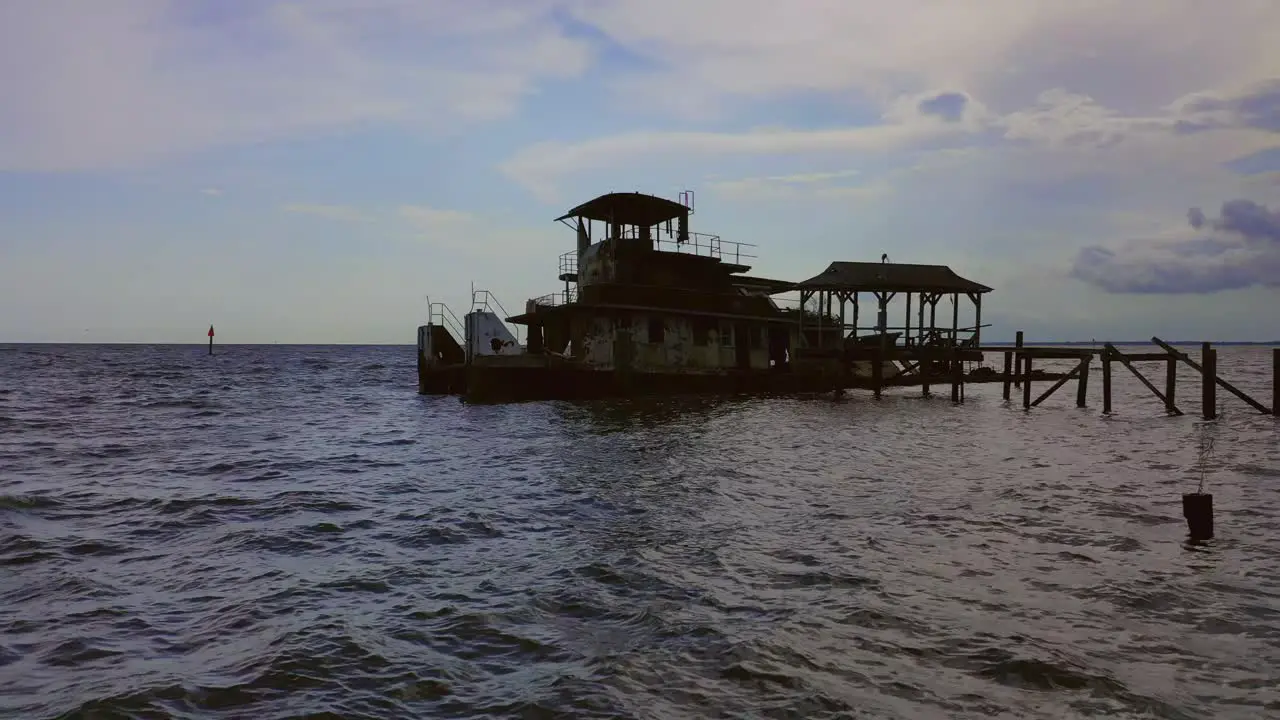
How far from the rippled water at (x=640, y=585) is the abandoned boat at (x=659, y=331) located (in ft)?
44.2

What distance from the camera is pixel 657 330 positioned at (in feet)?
112

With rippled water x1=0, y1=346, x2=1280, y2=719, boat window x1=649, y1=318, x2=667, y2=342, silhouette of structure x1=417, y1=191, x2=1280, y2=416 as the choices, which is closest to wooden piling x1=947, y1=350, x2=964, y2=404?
silhouette of structure x1=417, y1=191, x2=1280, y2=416

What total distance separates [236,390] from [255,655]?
4519 centimetres

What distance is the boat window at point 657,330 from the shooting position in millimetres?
33844

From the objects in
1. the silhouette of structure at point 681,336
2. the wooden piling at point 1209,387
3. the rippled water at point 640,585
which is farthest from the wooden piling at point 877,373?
the rippled water at point 640,585

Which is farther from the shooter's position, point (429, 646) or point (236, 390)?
point (236, 390)

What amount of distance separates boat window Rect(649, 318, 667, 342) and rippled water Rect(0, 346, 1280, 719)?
1533 centimetres

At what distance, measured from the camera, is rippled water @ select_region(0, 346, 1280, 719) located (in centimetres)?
579

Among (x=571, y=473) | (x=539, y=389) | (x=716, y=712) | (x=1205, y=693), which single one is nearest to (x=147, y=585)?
(x=716, y=712)

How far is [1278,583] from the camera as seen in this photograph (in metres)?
8.30

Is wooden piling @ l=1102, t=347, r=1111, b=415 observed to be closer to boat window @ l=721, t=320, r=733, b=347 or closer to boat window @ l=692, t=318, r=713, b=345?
boat window @ l=721, t=320, r=733, b=347

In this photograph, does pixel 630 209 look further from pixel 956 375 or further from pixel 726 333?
pixel 956 375

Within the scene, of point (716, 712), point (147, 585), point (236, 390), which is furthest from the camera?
point (236, 390)

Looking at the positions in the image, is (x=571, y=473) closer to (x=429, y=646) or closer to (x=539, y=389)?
(x=429, y=646)
